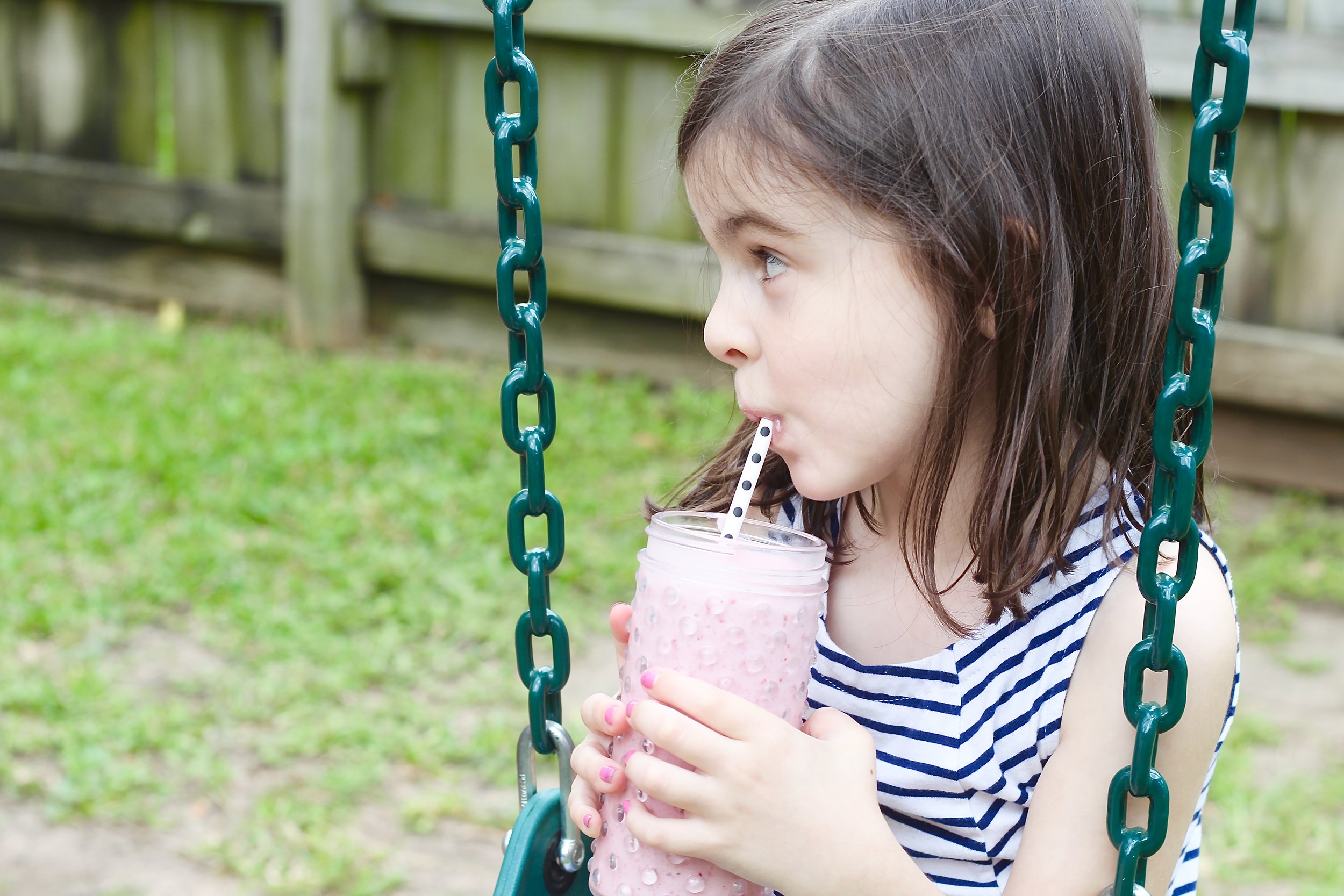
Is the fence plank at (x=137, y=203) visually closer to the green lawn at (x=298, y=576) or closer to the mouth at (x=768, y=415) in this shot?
the green lawn at (x=298, y=576)

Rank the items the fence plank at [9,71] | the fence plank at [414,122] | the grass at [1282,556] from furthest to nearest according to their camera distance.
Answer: the fence plank at [9,71]
the fence plank at [414,122]
the grass at [1282,556]

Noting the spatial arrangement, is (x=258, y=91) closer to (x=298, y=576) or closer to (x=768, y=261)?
(x=298, y=576)

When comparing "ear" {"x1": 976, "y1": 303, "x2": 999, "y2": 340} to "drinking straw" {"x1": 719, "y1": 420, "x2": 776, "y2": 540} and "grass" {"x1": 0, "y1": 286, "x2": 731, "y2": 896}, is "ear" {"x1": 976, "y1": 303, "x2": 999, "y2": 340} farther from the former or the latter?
"grass" {"x1": 0, "y1": 286, "x2": 731, "y2": 896}

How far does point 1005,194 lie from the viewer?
1.21 meters

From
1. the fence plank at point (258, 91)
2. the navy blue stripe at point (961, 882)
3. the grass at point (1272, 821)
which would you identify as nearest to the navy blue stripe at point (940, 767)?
the navy blue stripe at point (961, 882)

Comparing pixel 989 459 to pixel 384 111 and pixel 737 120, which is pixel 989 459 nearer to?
pixel 737 120

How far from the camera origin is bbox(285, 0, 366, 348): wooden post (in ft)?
17.3

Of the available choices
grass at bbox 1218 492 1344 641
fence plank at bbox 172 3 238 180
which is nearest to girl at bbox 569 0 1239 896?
grass at bbox 1218 492 1344 641

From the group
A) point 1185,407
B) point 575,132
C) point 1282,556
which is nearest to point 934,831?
point 1185,407

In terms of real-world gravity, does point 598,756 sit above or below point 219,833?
above

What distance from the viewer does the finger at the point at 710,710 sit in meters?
1.12

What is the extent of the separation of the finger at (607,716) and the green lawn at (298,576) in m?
0.35

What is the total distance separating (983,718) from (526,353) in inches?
22.2

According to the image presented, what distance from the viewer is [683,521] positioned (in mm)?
1261
